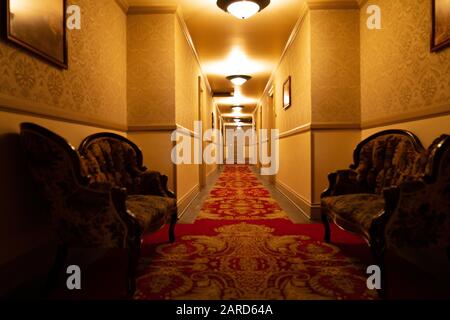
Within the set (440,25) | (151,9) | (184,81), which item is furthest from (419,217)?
(184,81)

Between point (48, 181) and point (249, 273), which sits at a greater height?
point (48, 181)

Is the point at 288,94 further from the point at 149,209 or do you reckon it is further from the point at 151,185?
the point at 149,209

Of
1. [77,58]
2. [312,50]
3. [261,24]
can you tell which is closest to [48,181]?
[77,58]

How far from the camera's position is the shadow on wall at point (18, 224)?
5.32 feet

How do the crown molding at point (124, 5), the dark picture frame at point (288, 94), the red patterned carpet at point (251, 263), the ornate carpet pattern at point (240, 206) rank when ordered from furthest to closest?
the dark picture frame at point (288, 94)
the ornate carpet pattern at point (240, 206)
the crown molding at point (124, 5)
the red patterned carpet at point (251, 263)

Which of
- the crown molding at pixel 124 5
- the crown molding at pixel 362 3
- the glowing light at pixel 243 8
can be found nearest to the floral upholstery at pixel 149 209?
the glowing light at pixel 243 8

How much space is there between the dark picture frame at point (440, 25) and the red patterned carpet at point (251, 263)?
1.60m

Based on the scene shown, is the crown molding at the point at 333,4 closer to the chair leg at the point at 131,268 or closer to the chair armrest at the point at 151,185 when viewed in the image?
the chair armrest at the point at 151,185

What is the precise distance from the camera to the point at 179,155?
3.81 meters

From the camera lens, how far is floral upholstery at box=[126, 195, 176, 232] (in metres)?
1.87

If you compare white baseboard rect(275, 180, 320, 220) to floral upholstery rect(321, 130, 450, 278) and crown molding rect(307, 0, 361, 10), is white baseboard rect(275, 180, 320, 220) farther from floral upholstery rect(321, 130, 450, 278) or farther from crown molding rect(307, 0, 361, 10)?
crown molding rect(307, 0, 361, 10)
